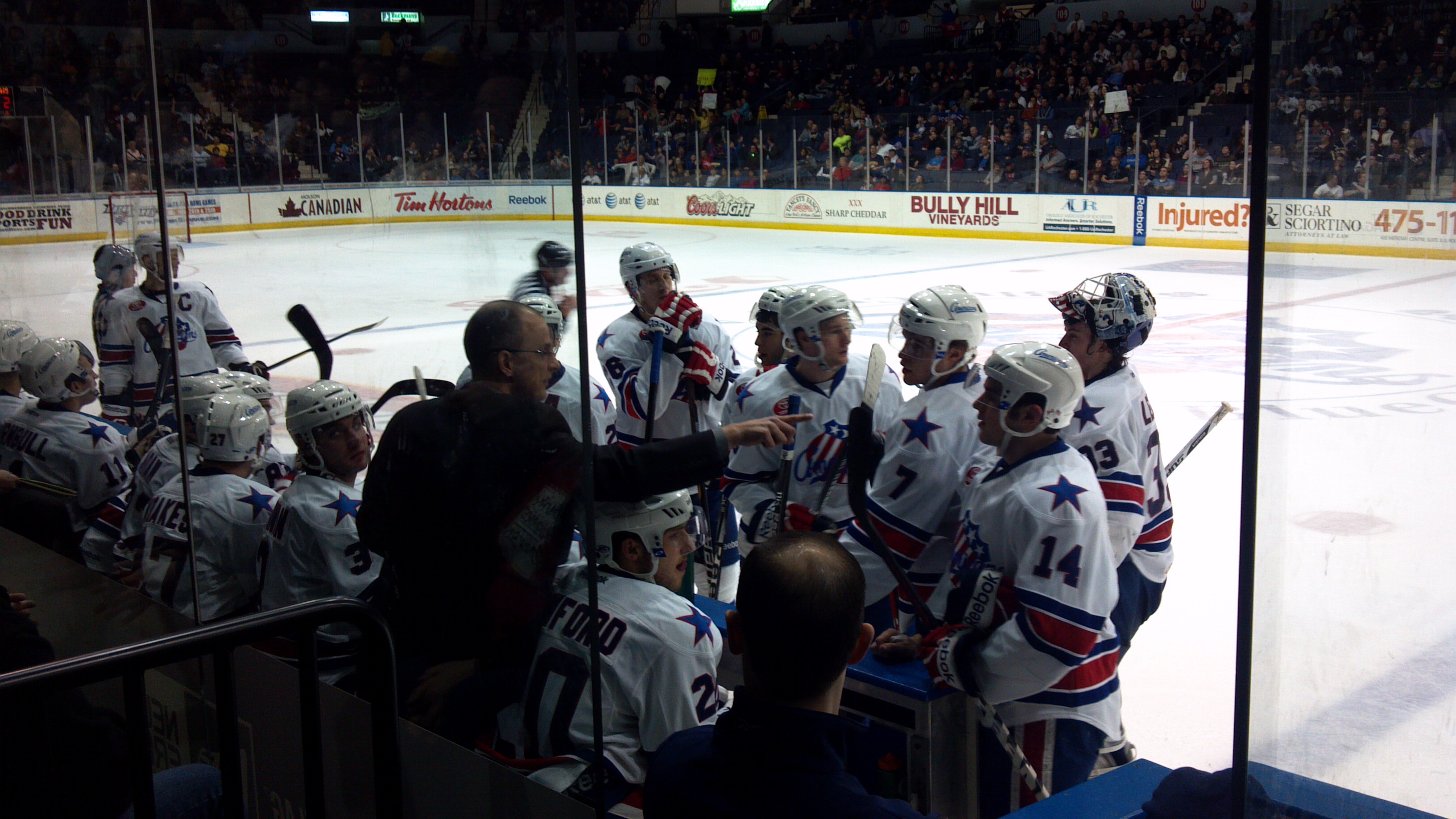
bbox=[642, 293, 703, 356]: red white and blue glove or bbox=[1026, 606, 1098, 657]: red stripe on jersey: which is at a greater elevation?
bbox=[642, 293, 703, 356]: red white and blue glove

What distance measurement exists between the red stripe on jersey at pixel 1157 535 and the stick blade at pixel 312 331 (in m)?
2.01

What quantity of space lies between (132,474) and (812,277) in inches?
402

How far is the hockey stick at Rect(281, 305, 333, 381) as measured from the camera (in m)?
2.23

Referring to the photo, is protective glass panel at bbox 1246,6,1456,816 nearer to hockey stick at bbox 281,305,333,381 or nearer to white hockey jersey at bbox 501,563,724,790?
white hockey jersey at bbox 501,563,724,790

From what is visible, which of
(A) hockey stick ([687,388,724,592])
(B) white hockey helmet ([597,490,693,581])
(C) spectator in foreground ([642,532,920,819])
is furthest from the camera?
(A) hockey stick ([687,388,724,592])

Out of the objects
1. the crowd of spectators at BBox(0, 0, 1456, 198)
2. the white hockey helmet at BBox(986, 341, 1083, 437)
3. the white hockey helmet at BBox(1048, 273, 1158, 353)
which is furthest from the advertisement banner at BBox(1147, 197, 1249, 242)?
the white hockey helmet at BBox(986, 341, 1083, 437)

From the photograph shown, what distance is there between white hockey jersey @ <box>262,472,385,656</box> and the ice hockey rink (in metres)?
0.25

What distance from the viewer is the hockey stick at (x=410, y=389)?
1.86 metres

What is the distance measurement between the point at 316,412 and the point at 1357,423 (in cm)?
180

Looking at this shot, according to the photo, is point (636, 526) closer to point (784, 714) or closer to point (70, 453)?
point (784, 714)

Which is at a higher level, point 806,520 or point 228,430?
point 228,430

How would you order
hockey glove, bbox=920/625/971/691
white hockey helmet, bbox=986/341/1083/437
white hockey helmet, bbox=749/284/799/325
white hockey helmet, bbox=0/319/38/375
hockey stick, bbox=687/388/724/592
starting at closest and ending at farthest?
hockey glove, bbox=920/625/971/691 < white hockey helmet, bbox=986/341/1083/437 < white hockey helmet, bbox=0/319/38/375 < white hockey helmet, bbox=749/284/799/325 < hockey stick, bbox=687/388/724/592

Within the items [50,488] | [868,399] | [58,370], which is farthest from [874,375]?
[58,370]

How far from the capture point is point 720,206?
65.6 feet
